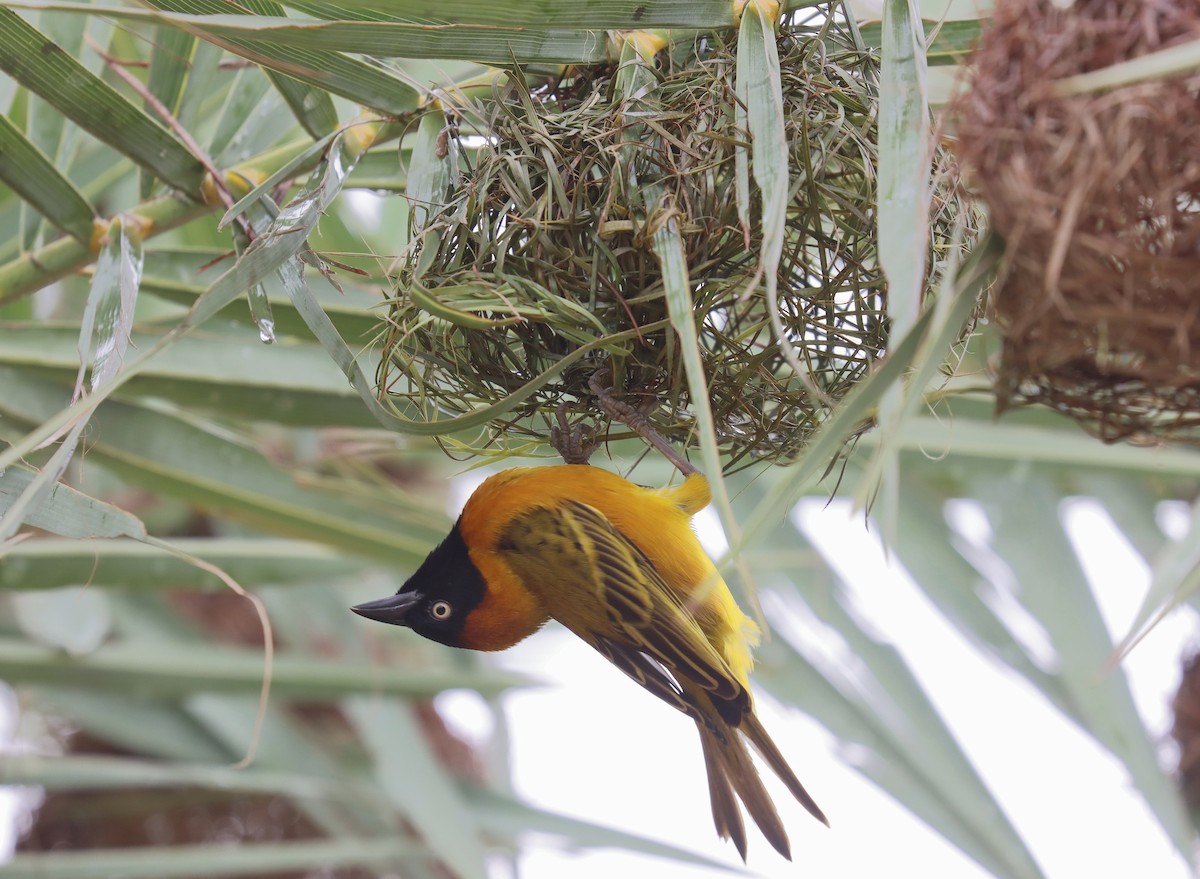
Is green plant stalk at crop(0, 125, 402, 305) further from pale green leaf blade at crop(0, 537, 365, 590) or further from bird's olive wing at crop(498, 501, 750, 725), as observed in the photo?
bird's olive wing at crop(498, 501, 750, 725)

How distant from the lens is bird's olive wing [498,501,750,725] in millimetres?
1900

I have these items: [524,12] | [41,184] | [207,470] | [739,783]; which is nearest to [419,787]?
[207,470]

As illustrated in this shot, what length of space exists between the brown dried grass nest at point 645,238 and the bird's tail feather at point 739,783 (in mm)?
700

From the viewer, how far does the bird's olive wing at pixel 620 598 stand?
1900 millimetres

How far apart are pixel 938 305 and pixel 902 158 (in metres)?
0.24

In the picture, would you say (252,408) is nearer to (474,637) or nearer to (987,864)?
(474,637)

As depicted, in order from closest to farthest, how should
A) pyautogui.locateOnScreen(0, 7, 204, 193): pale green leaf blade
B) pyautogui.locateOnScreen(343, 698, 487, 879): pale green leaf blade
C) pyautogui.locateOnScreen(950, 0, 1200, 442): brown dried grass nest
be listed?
pyautogui.locateOnScreen(950, 0, 1200, 442): brown dried grass nest → pyautogui.locateOnScreen(0, 7, 204, 193): pale green leaf blade → pyautogui.locateOnScreen(343, 698, 487, 879): pale green leaf blade

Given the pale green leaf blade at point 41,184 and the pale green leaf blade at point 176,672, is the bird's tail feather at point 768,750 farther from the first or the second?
the pale green leaf blade at point 41,184

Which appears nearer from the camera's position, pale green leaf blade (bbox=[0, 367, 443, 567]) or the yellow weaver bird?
the yellow weaver bird

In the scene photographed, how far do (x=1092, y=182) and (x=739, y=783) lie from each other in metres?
1.30

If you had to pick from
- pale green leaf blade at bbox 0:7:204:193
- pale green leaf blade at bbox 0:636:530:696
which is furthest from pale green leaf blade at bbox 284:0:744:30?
pale green leaf blade at bbox 0:636:530:696

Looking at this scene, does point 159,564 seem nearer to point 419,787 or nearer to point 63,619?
point 63,619

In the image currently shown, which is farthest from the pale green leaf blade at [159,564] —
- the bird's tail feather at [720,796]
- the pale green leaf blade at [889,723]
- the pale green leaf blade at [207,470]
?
the pale green leaf blade at [889,723]

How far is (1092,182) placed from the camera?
0.96 m
